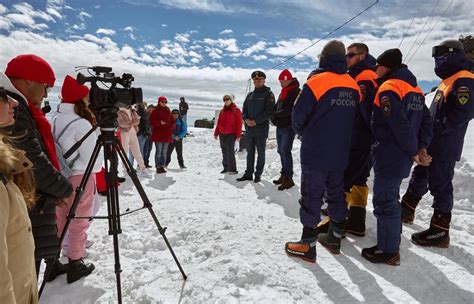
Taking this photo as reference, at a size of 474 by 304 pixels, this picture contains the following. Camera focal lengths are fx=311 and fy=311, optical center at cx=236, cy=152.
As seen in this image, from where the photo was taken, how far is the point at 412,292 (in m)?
2.79

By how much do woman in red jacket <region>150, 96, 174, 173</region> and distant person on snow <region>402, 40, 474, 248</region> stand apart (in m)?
7.01

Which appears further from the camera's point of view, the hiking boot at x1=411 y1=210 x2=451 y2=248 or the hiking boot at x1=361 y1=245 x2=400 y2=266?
the hiking boot at x1=411 y1=210 x2=451 y2=248

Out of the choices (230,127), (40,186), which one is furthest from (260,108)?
(40,186)

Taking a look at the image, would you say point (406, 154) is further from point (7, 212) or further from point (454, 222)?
point (7, 212)

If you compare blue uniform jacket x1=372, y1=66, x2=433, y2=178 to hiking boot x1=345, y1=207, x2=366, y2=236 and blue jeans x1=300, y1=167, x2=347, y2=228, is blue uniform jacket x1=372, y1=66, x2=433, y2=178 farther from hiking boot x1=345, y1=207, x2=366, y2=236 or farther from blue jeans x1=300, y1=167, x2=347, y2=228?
hiking boot x1=345, y1=207, x2=366, y2=236

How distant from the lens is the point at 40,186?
230cm

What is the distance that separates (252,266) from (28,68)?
2582 millimetres

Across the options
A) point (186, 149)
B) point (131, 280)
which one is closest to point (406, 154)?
point (131, 280)

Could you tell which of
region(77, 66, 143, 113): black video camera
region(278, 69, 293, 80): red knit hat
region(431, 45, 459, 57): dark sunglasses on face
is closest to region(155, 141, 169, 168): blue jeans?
region(278, 69, 293, 80): red knit hat

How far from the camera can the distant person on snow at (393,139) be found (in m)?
3.11

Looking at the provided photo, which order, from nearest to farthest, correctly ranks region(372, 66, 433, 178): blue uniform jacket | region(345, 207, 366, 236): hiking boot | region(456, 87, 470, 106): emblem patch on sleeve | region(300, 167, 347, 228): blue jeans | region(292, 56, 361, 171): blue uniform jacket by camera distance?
region(372, 66, 433, 178): blue uniform jacket < region(292, 56, 361, 171): blue uniform jacket < region(300, 167, 347, 228): blue jeans < region(456, 87, 470, 106): emblem patch on sleeve < region(345, 207, 366, 236): hiking boot

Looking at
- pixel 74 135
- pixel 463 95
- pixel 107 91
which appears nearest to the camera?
pixel 107 91

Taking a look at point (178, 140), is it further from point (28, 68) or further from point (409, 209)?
point (28, 68)

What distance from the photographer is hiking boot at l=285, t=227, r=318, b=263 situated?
3264 millimetres
